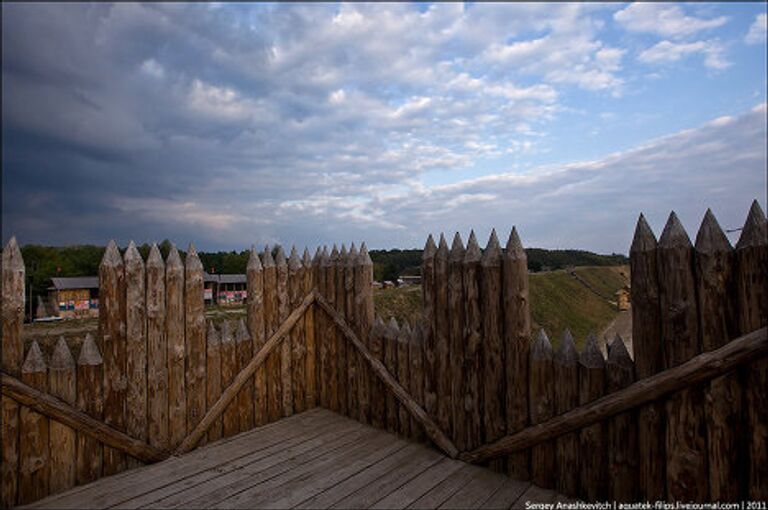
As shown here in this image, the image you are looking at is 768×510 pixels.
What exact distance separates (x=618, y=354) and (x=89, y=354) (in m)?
4.93

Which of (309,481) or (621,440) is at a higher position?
(621,440)

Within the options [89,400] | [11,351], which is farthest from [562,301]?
[11,351]

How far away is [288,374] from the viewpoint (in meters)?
5.59

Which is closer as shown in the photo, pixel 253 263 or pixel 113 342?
pixel 113 342

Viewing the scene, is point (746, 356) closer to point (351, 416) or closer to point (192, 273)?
point (351, 416)

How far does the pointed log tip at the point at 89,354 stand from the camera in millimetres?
3793

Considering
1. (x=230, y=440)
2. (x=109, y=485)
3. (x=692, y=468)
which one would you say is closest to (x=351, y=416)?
(x=230, y=440)

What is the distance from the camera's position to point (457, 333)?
4070 millimetres

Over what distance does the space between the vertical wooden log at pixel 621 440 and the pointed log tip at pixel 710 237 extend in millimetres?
892

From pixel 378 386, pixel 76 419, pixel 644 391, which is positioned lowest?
pixel 378 386

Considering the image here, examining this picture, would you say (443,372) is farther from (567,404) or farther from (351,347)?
(351,347)

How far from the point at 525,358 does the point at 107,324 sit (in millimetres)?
4219

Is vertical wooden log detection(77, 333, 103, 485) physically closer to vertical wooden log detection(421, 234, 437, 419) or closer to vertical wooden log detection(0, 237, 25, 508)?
vertical wooden log detection(0, 237, 25, 508)

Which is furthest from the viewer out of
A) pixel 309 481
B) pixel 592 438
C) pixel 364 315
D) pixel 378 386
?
pixel 364 315
